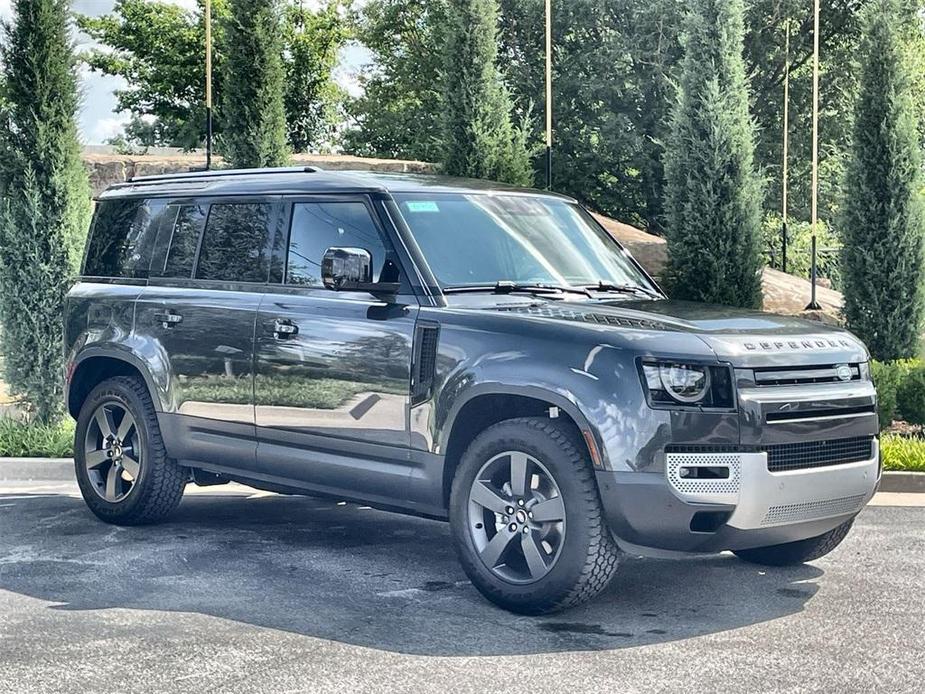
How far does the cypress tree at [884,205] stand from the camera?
15250mm

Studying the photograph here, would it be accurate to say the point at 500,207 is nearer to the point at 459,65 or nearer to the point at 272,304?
the point at 272,304

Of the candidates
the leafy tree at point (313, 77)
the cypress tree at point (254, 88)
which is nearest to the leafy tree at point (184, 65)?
the leafy tree at point (313, 77)

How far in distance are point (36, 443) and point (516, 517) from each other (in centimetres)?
711

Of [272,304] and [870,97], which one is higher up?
[870,97]

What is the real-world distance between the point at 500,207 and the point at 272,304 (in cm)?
136

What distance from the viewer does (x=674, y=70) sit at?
32094mm

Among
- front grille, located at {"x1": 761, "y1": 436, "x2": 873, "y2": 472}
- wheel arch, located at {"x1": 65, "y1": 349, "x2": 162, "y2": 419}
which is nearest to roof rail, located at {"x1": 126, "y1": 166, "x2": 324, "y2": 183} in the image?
wheel arch, located at {"x1": 65, "y1": 349, "x2": 162, "y2": 419}

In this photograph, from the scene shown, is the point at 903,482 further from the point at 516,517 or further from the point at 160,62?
the point at 160,62

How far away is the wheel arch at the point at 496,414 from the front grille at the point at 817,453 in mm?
779

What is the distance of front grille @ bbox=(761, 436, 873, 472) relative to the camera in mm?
6109

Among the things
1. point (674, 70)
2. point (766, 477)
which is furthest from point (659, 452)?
point (674, 70)

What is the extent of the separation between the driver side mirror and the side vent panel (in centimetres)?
31

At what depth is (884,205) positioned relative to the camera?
602 inches

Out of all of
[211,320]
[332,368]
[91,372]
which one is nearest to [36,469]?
[91,372]
